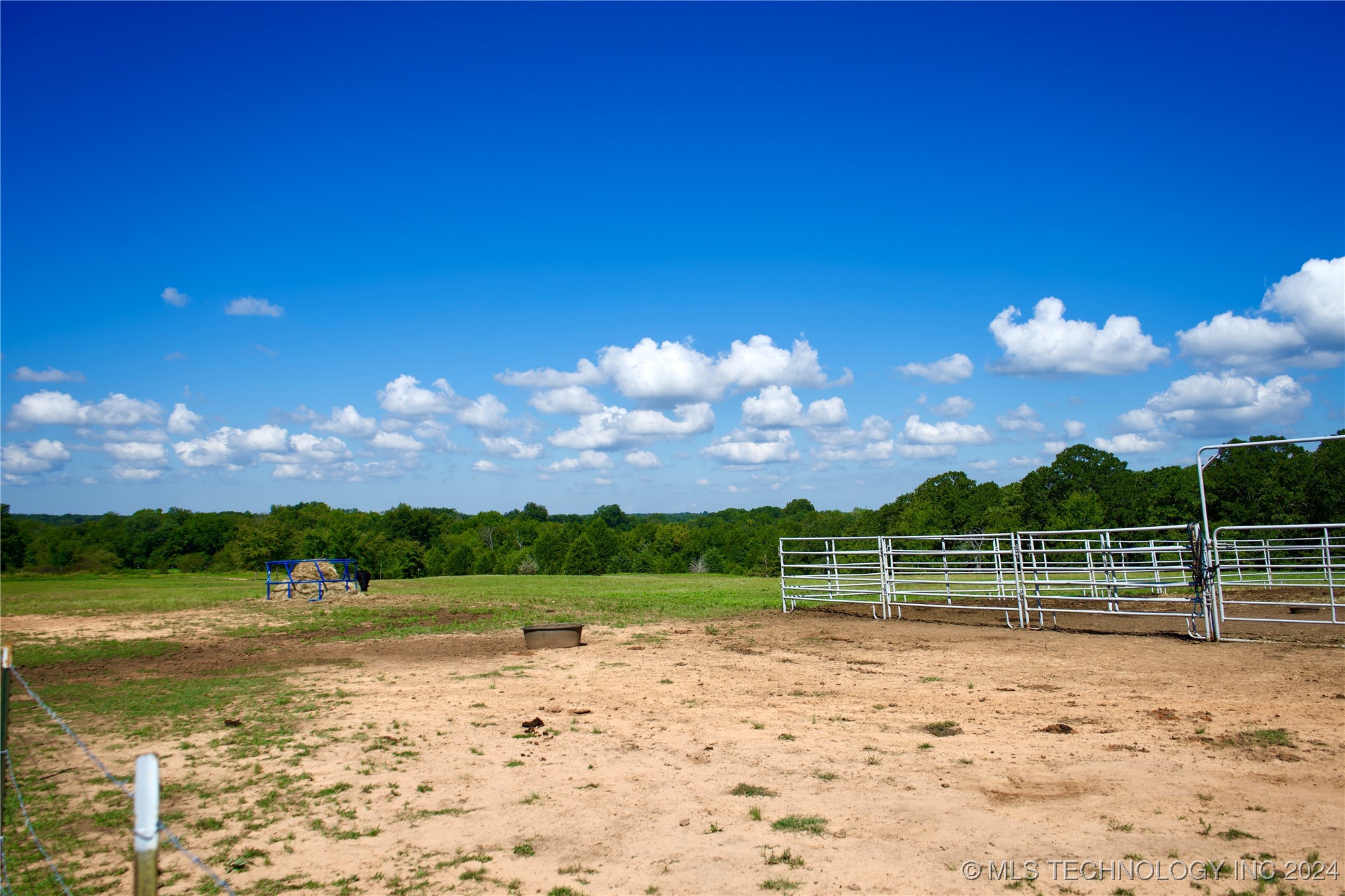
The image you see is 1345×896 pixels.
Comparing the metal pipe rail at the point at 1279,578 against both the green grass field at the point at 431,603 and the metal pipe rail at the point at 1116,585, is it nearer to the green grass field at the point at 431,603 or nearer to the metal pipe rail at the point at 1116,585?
the metal pipe rail at the point at 1116,585

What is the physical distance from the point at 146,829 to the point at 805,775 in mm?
5059

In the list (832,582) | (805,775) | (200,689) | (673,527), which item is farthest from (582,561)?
(805,775)

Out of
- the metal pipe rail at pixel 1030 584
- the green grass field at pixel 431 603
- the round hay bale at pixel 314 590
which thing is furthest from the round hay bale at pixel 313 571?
the metal pipe rail at pixel 1030 584

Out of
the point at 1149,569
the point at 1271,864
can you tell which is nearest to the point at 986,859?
the point at 1271,864

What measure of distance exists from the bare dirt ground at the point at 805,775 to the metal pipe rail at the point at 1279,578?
1.33 metres

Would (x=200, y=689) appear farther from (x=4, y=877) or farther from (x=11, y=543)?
(x=11, y=543)

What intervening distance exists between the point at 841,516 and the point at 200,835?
8268 centimetres

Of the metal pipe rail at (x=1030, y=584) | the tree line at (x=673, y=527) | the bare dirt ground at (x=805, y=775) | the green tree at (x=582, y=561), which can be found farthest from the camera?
the green tree at (x=582, y=561)

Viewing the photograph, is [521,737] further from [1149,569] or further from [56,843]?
[1149,569]

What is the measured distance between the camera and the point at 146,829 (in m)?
2.37

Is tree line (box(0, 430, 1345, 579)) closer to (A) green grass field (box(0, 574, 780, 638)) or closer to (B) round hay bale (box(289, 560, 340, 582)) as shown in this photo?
(A) green grass field (box(0, 574, 780, 638))

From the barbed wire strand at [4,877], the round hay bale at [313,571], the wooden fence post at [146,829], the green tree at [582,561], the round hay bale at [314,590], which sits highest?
the wooden fence post at [146,829]

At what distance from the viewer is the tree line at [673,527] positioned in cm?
4141

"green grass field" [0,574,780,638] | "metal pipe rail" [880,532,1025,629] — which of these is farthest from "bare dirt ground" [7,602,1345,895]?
"green grass field" [0,574,780,638]
